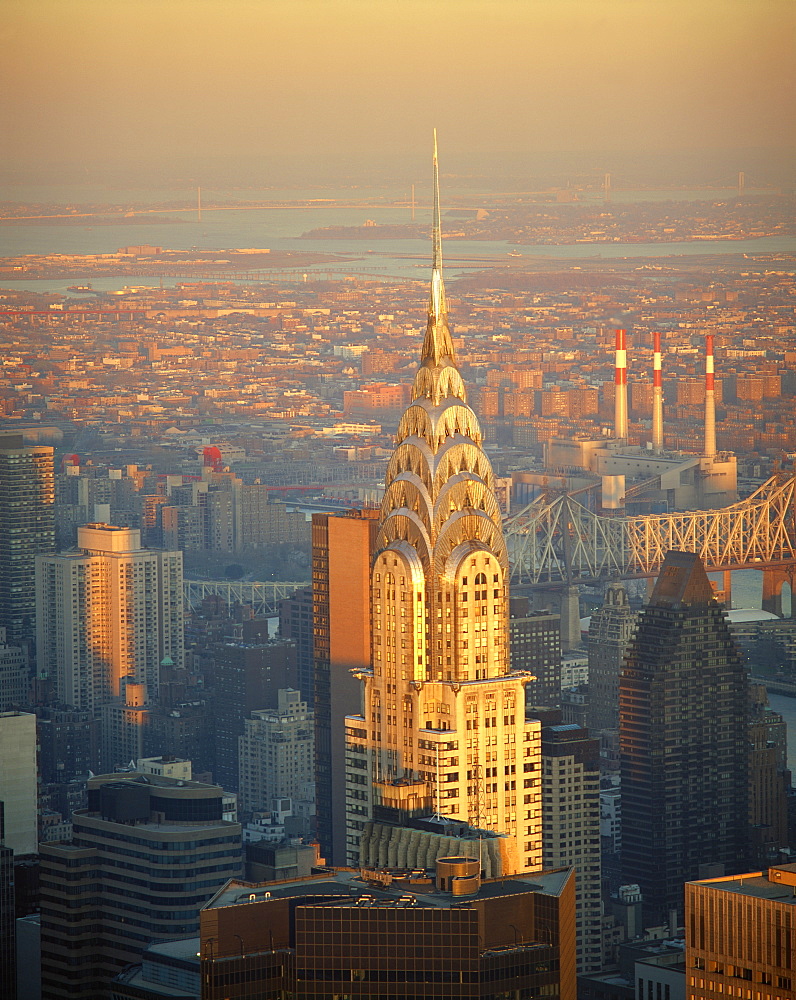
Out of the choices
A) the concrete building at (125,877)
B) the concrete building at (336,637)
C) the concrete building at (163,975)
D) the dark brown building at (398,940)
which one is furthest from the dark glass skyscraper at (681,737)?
the dark brown building at (398,940)

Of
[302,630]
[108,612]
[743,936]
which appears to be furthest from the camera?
[108,612]

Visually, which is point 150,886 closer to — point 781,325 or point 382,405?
point 382,405

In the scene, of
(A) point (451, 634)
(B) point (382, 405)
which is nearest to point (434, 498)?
(A) point (451, 634)

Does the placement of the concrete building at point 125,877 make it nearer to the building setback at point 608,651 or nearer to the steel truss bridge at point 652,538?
the building setback at point 608,651

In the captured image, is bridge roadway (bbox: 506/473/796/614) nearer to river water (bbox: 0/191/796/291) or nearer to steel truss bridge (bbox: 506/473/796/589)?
steel truss bridge (bbox: 506/473/796/589)

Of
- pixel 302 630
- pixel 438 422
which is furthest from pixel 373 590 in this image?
pixel 302 630

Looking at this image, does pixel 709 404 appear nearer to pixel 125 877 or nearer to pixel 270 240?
pixel 270 240
